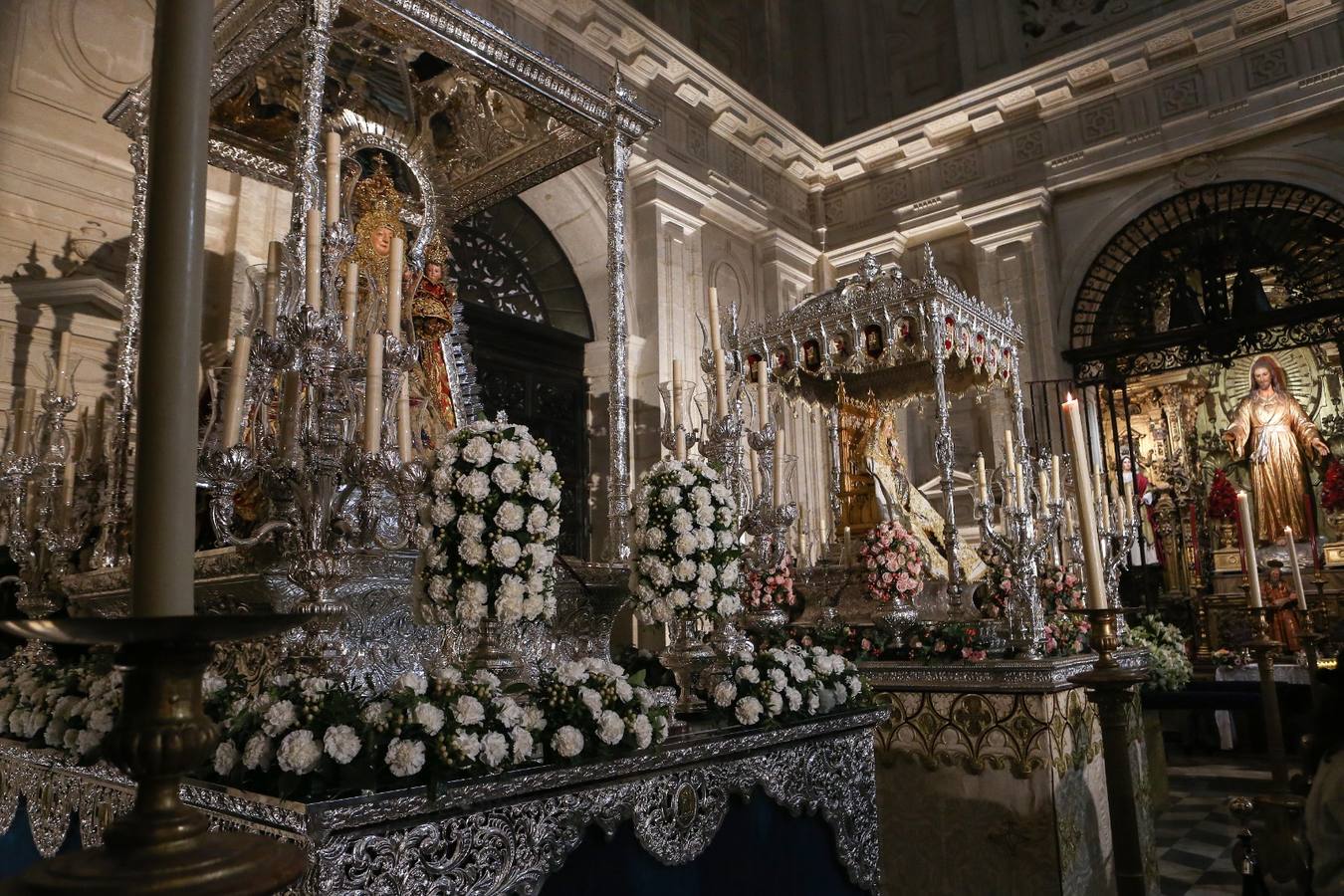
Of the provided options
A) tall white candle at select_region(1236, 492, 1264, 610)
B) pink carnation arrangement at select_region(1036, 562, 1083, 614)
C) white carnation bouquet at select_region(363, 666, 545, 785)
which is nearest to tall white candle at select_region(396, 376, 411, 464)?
white carnation bouquet at select_region(363, 666, 545, 785)

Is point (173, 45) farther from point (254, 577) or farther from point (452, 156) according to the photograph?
point (452, 156)

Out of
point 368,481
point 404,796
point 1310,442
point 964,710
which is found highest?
point 1310,442

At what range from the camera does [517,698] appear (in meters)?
2.45

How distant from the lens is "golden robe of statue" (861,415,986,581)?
6.31m

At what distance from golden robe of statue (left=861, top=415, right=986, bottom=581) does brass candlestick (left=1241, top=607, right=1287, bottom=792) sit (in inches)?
124

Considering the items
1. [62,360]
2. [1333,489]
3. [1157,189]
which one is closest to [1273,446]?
[1333,489]

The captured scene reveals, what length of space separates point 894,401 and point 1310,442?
677 centimetres

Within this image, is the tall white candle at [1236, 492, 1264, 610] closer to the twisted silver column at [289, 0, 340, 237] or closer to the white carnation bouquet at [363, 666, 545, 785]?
the white carnation bouquet at [363, 666, 545, 785]

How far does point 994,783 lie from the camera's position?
4582mm

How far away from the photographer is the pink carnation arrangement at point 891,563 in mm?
5375

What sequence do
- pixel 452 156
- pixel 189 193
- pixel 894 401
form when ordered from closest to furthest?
1. pixel 189 193
2. pixel 452 156
3. pixel 894 401

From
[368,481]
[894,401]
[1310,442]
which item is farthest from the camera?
[1310,442]

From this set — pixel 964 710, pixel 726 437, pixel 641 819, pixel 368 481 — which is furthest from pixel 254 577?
pixel 964 710

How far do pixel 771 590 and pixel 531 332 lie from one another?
3.35 meters
